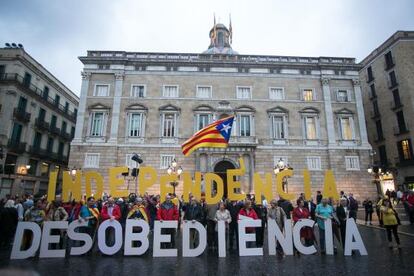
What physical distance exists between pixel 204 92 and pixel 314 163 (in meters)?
13.4

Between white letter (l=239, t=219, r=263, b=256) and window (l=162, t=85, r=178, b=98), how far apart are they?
66.6 feet

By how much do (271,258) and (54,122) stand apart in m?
34.8

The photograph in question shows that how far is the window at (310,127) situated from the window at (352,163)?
12.3ft

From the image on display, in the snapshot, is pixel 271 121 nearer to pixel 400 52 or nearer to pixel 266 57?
pixel 266 57

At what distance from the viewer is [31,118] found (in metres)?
29.1

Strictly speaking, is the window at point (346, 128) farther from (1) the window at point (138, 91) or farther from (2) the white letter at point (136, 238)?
(2) the white letter at point (136, 238)

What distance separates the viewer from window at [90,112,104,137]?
2498 centimetres

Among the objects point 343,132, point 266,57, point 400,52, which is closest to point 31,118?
point 266,57

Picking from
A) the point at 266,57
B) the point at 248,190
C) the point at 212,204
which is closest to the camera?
the point at 212,204

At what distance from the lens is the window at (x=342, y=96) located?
88.5 feet

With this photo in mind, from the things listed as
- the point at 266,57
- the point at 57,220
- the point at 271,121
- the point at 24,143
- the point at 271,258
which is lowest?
the point at 271,258

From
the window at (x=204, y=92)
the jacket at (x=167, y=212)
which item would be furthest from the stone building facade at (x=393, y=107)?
the jacket at (x=167, y=212)

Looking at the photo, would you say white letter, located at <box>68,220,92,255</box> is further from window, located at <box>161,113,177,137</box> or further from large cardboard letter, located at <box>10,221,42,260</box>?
window, located at <box>161,113,177,137</box>

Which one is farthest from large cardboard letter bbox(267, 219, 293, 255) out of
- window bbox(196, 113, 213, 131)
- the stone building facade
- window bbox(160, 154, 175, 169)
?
the stone building facade
